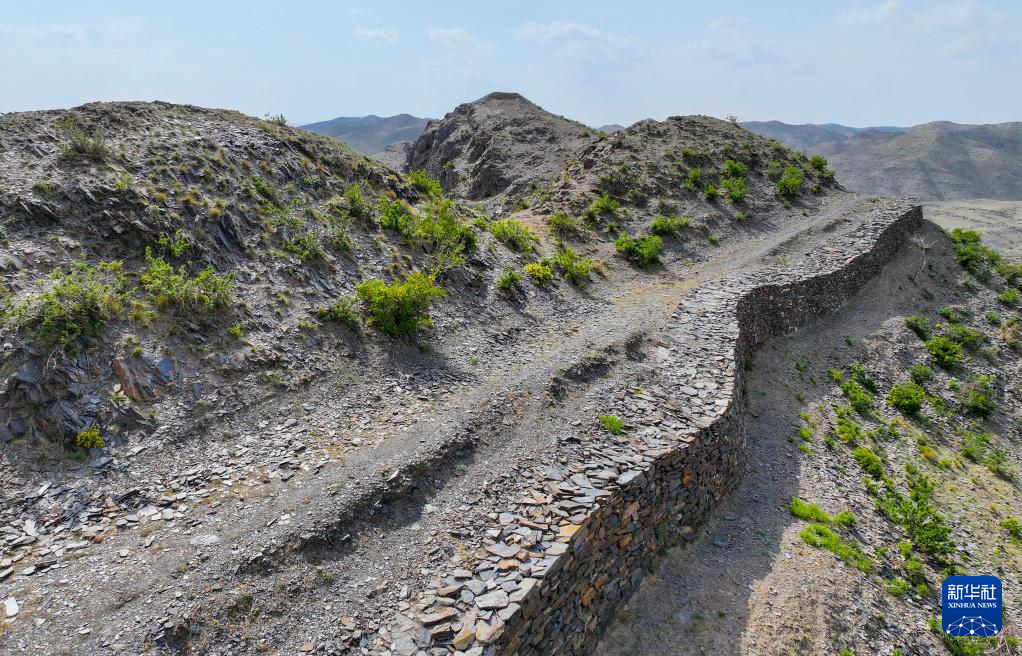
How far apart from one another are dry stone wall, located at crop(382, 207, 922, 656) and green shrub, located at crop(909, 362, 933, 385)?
420 inches

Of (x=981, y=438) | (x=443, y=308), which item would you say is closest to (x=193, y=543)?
(x=443, y=308)

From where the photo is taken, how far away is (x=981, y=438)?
21.7 meters

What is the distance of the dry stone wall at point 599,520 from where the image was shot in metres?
8.40

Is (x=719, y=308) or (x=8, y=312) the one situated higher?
Answer: (x=8, y=312)

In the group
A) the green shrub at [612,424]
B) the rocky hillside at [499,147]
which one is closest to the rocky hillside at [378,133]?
the rocky hillside at [499,147]

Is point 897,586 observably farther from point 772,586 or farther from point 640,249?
point 640,249

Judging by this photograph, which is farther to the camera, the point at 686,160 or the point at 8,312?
the point at 686,160

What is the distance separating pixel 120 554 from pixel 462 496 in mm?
6011

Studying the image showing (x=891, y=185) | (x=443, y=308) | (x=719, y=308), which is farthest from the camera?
(x=891, y=185)

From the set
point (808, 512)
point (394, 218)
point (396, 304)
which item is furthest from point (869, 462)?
point (394, 218)

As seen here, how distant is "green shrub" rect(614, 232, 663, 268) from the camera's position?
91.7ft

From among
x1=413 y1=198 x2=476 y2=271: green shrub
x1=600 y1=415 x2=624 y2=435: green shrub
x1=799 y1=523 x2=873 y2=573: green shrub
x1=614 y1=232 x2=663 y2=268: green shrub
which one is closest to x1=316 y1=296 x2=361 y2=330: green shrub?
x1=413 y1=198 x2=476 y2=271: green shrub

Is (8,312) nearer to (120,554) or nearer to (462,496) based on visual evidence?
(120,554)

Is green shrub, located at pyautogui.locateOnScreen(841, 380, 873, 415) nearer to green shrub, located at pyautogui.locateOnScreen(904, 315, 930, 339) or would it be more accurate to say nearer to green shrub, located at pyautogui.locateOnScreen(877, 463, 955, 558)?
green shrub, located at pyautogui.locateOnScreen(877, 463, 955, 558)
